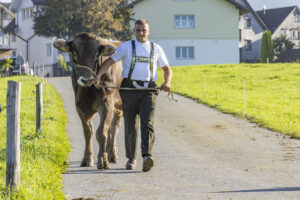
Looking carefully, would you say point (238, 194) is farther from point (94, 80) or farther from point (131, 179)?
point (94, 80)

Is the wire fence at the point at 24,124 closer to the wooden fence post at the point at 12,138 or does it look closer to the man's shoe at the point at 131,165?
the wooden fence post at the point at 12,138

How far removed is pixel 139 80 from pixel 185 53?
51871mm

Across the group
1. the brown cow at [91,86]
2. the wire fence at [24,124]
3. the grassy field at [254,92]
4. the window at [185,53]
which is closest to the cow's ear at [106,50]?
the brown cow at [91,86]

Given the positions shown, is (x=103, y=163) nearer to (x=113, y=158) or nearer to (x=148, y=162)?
(x=148, y=162)

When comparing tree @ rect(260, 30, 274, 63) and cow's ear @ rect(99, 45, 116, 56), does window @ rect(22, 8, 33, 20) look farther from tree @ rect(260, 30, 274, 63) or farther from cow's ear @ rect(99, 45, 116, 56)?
cow's ear @ rect(99, 45, 116, 56)

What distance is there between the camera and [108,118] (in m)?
9.12

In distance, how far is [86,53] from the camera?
8.98 m

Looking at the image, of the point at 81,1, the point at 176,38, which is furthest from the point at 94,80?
the point at 176,38

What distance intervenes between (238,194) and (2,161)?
388cm

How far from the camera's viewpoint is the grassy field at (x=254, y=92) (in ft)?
57.2

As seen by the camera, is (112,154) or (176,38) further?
(176,38)

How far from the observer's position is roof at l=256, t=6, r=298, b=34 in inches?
3322

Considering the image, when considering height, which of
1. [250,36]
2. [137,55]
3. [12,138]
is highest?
[250,36]

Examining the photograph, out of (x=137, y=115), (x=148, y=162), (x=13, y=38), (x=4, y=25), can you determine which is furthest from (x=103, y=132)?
(x=4, y=25)
